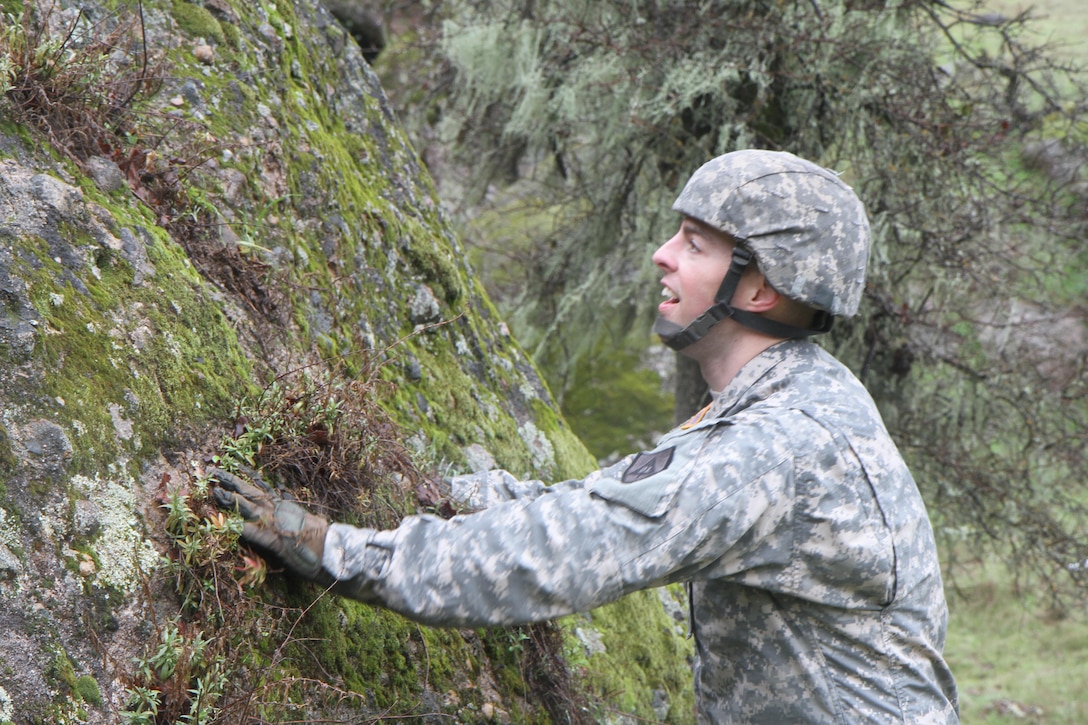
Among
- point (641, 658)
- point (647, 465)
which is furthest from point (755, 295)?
point (641, 658)

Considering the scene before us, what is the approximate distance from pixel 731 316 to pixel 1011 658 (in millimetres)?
8447

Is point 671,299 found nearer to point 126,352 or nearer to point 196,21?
point 126,352

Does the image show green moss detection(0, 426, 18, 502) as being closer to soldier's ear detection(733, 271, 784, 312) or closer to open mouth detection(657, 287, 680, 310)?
open mouth detection(657, 287, 680, 310)

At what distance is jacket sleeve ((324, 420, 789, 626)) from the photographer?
6.49 feet

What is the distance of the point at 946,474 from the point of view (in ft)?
21.6

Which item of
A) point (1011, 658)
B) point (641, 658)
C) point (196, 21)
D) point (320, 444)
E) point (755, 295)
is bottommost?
point (1011, 658)

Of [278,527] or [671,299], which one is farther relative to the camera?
[671,299]

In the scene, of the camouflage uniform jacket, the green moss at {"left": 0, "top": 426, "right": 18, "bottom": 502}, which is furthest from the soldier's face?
the green moss at {"left": 0, "top": 426, "right": 18, "bottom": 502}

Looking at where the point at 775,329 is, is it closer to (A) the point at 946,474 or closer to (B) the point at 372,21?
(A) the point at 946,474

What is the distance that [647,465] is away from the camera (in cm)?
212

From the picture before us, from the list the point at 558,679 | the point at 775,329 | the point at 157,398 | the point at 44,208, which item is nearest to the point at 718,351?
the point at 775,329

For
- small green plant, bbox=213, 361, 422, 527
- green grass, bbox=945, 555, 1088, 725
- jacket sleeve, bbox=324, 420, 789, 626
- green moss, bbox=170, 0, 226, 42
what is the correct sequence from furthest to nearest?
green grass, bbox=945, 555, 1088, 725, green moss, bbox=170, 0, 226, 42, small green plant, bbox=213, 361, 422, 527, jacket sleeve, bbox=324, 420, 789, 626

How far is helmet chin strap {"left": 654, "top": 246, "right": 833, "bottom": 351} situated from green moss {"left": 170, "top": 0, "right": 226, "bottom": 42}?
1.88 meters

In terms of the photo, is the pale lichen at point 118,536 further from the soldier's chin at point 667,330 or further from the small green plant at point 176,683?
the soldier's chin at point 667,330
